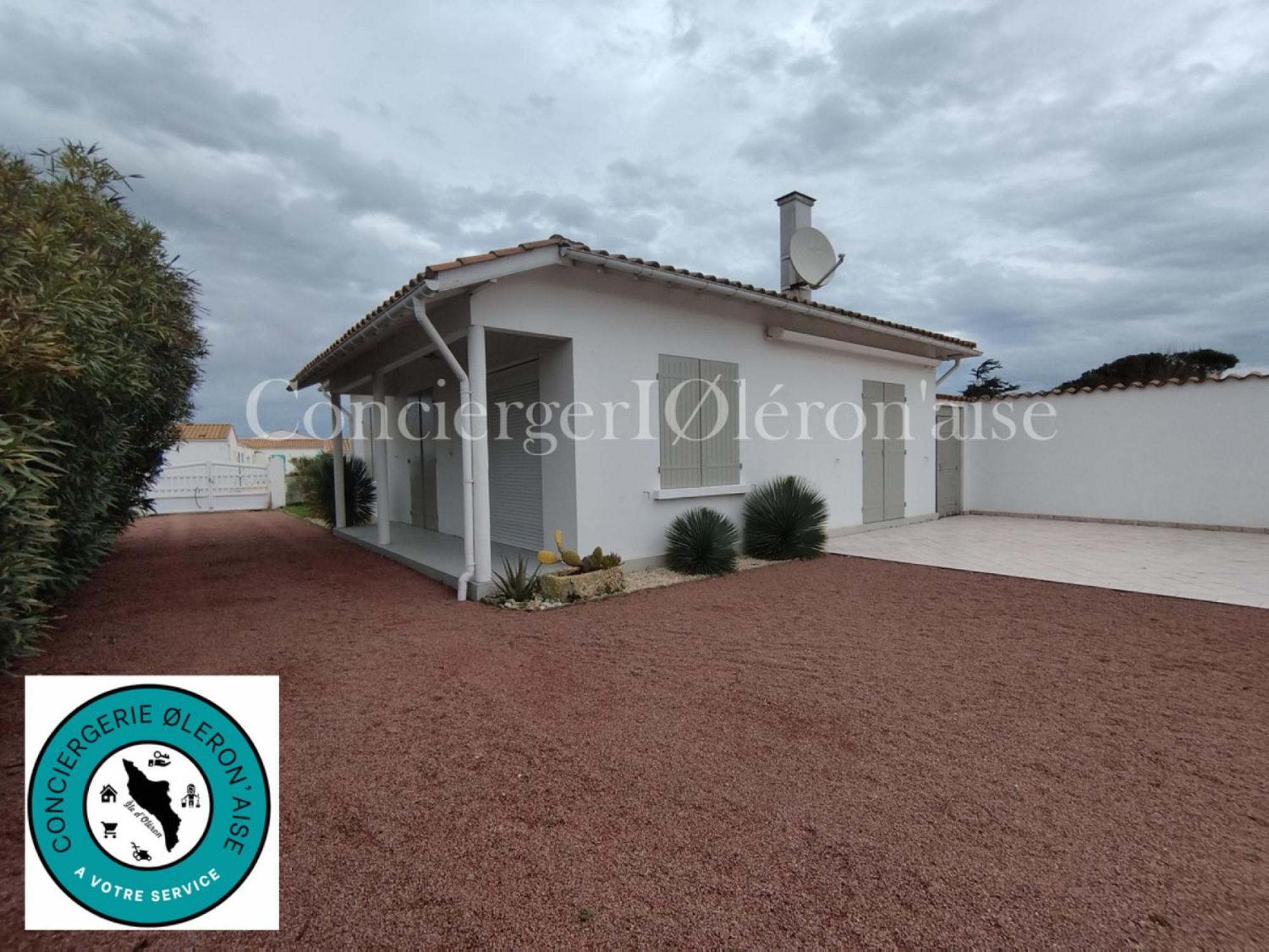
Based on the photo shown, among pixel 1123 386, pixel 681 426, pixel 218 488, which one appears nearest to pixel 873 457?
pixel 681 426

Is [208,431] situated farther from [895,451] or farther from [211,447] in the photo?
[895,451]

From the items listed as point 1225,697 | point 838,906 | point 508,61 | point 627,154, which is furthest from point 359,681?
point 627,154

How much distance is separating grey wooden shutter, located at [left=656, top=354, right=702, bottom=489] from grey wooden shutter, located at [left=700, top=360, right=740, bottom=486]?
119 millimetres

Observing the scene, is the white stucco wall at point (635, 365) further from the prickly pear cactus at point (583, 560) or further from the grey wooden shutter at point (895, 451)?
the grey wooden shutter at point (895, 451)

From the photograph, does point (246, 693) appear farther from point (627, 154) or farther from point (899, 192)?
point (899, 192)

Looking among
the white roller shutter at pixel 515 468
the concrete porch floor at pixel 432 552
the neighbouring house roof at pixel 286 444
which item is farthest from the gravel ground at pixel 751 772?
the neighbouring house roof at pixel 286 444

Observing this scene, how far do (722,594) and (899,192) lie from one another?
9.46 metres

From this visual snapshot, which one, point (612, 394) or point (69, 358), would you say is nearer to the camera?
point (69, 358)

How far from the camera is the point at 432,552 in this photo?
8.41 m

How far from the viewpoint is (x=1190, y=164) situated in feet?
36.0

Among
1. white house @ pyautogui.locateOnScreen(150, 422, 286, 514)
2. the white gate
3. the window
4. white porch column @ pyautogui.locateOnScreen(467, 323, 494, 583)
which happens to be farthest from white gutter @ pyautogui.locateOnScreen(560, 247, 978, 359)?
the white gate

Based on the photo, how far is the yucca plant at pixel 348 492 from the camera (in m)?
12.3

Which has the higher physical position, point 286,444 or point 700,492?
point 286,444

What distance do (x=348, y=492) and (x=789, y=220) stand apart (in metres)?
10.6
